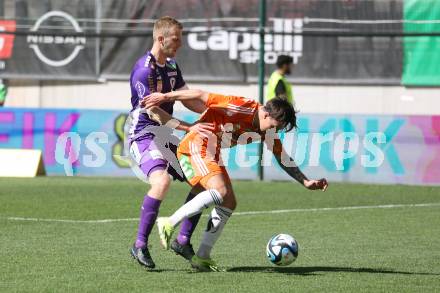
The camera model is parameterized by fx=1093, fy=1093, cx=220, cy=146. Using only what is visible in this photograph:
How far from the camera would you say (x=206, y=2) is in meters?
20.4

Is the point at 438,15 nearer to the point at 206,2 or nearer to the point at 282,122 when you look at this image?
the point at 206,2

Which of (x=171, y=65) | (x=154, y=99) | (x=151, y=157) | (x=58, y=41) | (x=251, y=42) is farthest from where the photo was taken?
(x=58, y=41)

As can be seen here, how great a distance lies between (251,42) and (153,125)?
1109cm

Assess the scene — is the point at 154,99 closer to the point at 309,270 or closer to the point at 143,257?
the point at 143,257

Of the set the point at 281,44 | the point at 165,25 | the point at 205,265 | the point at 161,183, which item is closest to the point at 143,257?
the point at 205,265

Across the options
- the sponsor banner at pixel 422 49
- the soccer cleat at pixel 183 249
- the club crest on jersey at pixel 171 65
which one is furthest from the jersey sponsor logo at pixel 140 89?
the sponsor banner at pixel 422 49

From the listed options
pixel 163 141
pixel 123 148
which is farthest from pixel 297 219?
pixel 123 148

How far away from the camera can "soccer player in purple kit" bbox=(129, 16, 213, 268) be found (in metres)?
8.97

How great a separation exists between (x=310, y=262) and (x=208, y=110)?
170 centimetres

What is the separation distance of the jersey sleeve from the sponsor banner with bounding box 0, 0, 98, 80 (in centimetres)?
1178

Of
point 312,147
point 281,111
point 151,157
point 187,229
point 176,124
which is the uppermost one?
point 281,111

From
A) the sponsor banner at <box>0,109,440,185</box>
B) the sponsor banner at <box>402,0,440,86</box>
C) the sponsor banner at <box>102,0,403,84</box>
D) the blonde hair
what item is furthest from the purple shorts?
the sponsor banner at <box>402,0,440,86</box>

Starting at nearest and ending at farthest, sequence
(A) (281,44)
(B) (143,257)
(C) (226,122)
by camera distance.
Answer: (B) (143,257), (C) (226,122), (A) (281,44)

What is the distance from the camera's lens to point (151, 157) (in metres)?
9.12
